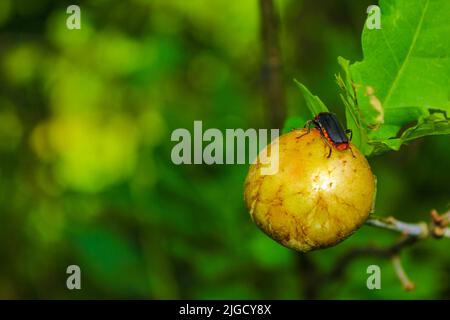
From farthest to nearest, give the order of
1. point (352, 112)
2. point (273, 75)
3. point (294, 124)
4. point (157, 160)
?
point (157, 160) → point (273, 75) → point (294, 124) → point (352, 112)

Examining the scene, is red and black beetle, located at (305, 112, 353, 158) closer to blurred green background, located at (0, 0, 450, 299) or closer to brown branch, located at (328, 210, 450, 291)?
brown branch, located at (328, 210, 450, 291)

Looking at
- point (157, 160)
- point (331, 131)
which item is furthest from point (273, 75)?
point (331, 131)

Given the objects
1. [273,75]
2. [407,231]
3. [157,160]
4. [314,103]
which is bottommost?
[407,231]

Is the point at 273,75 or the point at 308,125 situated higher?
the point at 273,75

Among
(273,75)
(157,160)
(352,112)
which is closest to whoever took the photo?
(352,112)

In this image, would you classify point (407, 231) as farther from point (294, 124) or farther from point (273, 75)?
point (273, 75)
